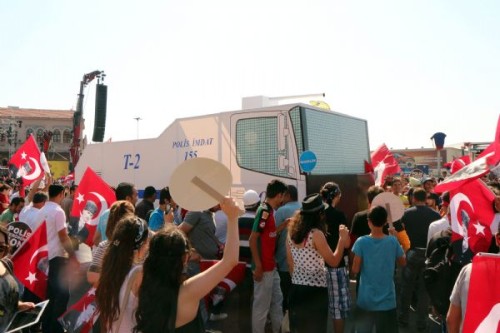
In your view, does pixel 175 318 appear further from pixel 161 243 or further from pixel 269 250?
pixel 269 250

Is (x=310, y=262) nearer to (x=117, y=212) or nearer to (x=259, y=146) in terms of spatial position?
(x=117, y=212)

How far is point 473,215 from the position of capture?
4094 mm

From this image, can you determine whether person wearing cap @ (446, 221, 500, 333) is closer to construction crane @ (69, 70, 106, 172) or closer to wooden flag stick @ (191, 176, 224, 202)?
wooden flag stick @ (191, 176, 224, 202)

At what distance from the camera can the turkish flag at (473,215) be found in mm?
3996

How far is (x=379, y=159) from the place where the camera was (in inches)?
432

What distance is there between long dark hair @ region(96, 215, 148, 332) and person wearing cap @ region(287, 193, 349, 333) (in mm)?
2017

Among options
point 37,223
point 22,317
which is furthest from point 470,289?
point 37,223

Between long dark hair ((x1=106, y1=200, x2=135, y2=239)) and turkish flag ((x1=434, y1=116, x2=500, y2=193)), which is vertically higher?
turkish flag ((x1=434, y1=116, x2=500, y2=193))

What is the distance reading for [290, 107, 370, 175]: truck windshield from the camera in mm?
7227

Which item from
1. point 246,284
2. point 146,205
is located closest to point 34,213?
point 146,205

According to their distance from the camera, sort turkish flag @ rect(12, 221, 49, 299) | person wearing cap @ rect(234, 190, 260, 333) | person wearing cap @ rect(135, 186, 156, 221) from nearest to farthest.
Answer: turkish flag @ rect(12, 221, 49, 299) → person wearing cap @ rect(234, 190, 260, 333) → person wearing cap @ rect(135, 186, 156, 221)

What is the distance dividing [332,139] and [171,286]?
6.08 m

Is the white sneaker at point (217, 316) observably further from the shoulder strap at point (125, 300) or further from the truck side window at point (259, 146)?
the shoulder strap at point (125, 300)

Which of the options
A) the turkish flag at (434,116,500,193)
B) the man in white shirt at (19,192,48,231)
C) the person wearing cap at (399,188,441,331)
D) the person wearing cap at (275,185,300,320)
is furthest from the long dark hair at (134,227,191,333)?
the person wearing cap at (399,188,441,331)
